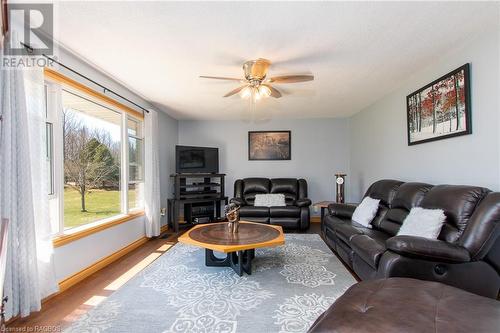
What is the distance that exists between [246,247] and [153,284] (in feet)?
3.34

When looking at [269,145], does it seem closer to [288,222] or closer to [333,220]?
[288,222]

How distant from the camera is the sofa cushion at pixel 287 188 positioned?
509 centimetres

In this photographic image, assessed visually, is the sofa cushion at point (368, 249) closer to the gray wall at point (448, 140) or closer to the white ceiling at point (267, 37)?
the gray wall at point (448, 140)

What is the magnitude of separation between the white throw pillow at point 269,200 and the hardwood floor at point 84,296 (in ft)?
6.65

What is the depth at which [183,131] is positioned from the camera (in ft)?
19.0

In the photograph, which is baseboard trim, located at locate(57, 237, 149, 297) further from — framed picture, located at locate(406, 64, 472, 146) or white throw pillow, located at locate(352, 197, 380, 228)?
framed picture, located at locate(406, 64, 472, 146)

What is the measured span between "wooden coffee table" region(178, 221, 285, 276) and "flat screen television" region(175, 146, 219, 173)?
6.71 ft

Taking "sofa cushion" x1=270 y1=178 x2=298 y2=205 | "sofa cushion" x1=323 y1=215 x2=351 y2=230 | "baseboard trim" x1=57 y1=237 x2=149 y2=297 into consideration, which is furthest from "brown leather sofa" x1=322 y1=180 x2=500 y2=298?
"baseboard trim" x1=57 y1=237 x2=149 y2=297

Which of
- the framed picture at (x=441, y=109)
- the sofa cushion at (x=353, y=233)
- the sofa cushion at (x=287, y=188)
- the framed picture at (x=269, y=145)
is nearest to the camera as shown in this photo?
the framed picture at (x=441, y=109)

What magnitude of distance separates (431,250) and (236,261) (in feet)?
6.19

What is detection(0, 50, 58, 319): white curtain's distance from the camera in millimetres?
1788

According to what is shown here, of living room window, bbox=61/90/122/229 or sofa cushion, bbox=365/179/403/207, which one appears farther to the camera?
sofa cushion, bbox=365/179/403/207

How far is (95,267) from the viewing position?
9.27 ft

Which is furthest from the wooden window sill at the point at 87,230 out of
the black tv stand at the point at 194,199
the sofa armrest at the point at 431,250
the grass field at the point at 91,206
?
the sofa armrest at the point at 431,250
